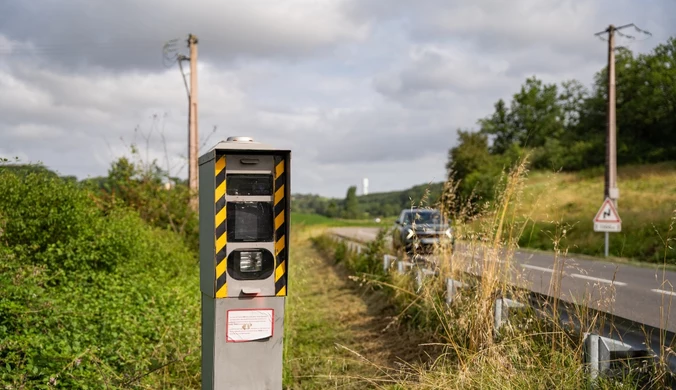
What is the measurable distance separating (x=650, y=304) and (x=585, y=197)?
30.3 m

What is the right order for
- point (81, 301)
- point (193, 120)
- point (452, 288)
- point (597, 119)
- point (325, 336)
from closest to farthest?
point (452, 288)
point (81, 301)
point (325, 336)
point (193, 120)
point (597, 119)

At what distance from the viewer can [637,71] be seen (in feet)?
227

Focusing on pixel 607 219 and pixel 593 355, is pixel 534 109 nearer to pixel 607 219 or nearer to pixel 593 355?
pixel 607 219

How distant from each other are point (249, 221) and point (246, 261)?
0.90 feet

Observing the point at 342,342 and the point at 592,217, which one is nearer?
the point at 342,342

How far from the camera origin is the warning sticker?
15.1 ft

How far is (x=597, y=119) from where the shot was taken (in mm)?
75312

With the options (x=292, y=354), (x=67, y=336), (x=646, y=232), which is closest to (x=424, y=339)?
(x=292, y=354)

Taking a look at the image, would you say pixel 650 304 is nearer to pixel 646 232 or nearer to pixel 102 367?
pixel 102 367

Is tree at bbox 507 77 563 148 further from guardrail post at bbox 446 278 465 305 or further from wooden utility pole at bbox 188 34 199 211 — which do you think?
guardrail post at bbox 446 278 465 305

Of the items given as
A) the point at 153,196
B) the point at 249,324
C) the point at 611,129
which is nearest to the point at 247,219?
the point at 249,324

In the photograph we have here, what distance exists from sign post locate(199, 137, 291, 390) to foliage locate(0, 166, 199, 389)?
0.91 metres

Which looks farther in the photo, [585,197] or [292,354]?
[585,197]

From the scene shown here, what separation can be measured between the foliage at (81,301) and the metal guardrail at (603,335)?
9.02 feet
